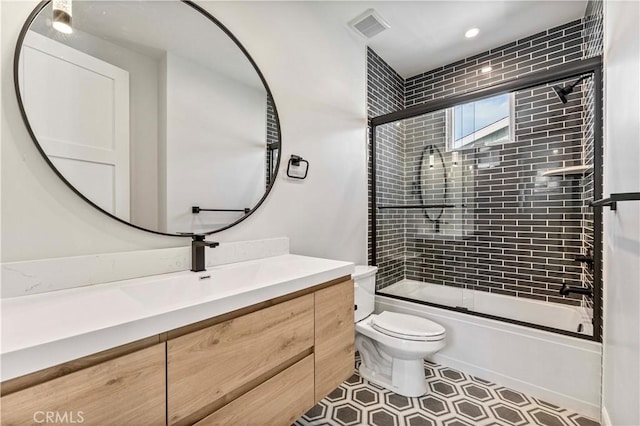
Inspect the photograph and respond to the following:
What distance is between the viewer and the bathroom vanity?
0.57 metres

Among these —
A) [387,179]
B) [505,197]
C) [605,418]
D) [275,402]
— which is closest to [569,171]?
[505,197]

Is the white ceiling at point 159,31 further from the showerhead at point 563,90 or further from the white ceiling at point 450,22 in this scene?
the showerhead at point 563,90

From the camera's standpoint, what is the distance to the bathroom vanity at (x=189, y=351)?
1.88ft

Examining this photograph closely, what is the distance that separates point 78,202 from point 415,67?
318 centimetres

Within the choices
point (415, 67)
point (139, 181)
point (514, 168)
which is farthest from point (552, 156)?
point (139, 181)

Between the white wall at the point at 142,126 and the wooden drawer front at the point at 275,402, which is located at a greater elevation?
the white wall at the point at 142,126

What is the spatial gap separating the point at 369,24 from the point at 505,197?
195 cm

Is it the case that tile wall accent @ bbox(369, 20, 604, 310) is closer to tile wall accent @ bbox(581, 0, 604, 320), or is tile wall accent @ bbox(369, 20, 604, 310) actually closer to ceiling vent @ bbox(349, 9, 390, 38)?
tile wall accent @ bbox(581, 0, 604, 320)

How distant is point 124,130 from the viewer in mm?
1148

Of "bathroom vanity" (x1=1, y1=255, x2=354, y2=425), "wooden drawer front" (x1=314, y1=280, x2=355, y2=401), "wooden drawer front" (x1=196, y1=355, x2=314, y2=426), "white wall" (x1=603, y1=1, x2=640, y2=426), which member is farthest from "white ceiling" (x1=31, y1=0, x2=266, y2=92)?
"white wall" (x1=603, y1=1, x2=640, y2=426)

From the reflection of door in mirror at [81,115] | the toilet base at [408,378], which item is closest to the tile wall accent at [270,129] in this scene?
the reflection of door in mirror at [81,115]

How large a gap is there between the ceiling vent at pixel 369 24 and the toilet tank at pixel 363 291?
197cm

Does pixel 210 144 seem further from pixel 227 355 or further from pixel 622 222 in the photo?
pixel 622 222

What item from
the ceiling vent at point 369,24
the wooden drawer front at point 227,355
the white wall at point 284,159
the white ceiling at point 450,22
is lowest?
the wooden drawer front at point 227,355
